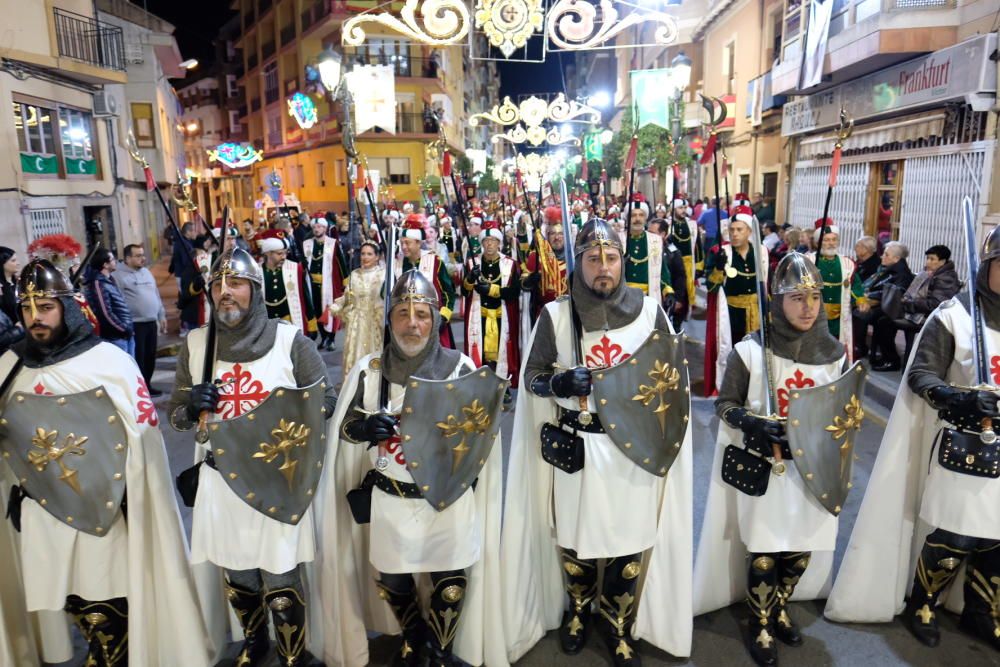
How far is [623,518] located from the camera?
2.96 meters

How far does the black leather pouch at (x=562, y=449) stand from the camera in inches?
117

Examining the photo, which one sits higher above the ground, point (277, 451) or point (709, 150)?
point (709, 150)

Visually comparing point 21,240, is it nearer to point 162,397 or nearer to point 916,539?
point 162,397

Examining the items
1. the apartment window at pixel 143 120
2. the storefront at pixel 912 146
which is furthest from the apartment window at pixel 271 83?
the storefront at pixel 912 146

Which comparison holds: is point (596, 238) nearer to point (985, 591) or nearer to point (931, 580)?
point (931, 580)

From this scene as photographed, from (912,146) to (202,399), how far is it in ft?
38.1

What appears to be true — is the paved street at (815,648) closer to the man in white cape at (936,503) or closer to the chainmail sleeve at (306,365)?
the man in white cape at (936,503)

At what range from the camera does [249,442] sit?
2652 millimetres

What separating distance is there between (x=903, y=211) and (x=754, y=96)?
24.5 ft

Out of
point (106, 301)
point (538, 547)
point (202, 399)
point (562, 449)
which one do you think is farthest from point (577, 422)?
point (106, 301)

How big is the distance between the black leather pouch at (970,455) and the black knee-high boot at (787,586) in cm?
72

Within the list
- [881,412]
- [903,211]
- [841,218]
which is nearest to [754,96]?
[841,218]

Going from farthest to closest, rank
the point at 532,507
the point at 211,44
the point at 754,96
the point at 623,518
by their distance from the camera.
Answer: the point at 211,44, the point at 754,96, the point at 532,507, the point at 623,518

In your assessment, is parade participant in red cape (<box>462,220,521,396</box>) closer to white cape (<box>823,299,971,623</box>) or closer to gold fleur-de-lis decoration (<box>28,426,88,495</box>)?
white cape (<box>823,299,971,623</box>)
